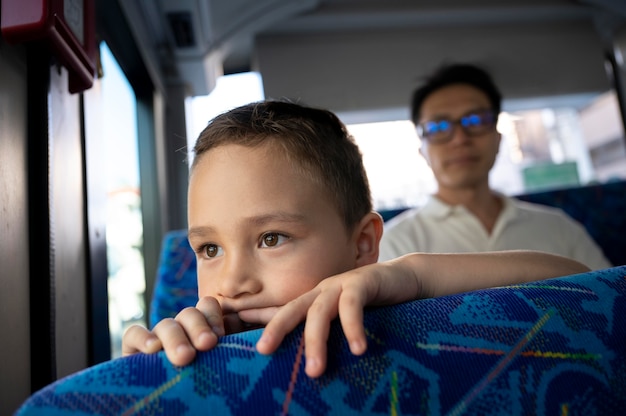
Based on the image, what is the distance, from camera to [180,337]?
0.43 meters

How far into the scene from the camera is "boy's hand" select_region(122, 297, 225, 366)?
0.41 metres

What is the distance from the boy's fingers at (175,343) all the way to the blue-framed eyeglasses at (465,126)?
1.63 meters

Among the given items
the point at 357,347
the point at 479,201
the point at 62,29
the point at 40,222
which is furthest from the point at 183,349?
the point at 479,201

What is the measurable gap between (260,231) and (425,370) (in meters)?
0.39

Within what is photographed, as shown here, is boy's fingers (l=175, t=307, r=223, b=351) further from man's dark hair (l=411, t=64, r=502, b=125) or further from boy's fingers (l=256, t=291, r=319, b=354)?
man's dark hair (l=411, t=64, r=502, b=125)

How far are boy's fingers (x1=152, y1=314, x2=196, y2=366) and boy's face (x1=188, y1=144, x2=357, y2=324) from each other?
242mm

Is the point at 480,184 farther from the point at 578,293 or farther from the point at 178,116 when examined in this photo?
the point at 178,116

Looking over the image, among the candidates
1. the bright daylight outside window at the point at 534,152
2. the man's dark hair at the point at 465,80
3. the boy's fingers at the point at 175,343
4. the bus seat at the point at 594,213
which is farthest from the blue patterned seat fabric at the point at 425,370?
the bright daylight outside window at the point at 534,152

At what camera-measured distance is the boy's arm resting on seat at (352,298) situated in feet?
1.37

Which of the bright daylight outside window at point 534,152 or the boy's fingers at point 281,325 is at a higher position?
the bright daylight outside window at point 534,152

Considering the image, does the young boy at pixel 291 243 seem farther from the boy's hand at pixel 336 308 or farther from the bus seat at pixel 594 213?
the bus seat at pixel 594 213

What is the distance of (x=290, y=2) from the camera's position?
349 centimetres

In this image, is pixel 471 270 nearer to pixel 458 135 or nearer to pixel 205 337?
pixel 205 337

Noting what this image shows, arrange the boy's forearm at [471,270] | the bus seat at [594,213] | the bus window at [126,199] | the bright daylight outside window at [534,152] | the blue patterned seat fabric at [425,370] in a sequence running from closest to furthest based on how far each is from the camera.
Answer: the blue patterned seat fabric at [425,370] < the boy's forearm at [471,270] < the bus seat at [594,213] < the bus window at [126,199] < the bright daylight outside window at [534,152]
